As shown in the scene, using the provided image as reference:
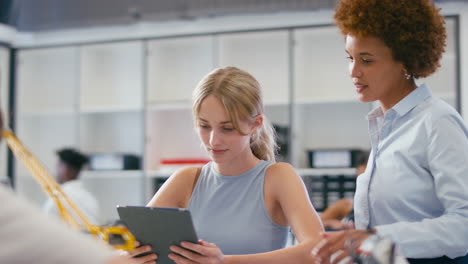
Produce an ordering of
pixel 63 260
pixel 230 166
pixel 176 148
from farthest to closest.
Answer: pixel 176 148 → pixel 230 166 → pixel 63 260

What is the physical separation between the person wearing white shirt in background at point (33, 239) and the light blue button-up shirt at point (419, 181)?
76cm

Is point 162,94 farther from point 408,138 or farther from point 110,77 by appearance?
point 408,138

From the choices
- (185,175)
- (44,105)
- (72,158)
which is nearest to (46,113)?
(44,105)

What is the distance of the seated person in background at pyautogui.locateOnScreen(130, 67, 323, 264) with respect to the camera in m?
1.58

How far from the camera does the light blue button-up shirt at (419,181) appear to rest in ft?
4.15

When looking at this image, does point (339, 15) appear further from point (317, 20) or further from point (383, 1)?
point (317, 20)

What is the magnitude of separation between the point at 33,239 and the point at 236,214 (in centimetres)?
101

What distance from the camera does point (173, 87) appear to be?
5121 millimetres

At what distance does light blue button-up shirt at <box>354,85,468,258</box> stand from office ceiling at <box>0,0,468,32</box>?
9.48ft

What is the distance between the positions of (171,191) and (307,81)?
314cm

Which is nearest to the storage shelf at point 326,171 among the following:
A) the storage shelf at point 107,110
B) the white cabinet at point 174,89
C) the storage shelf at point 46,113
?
the white cabinet at point 174,89

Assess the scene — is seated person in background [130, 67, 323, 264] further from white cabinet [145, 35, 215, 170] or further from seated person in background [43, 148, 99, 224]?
white cabinet [145, 35, 215, 170]

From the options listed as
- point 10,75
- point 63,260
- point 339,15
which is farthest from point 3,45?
point 63,260

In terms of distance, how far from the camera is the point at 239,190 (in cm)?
169
